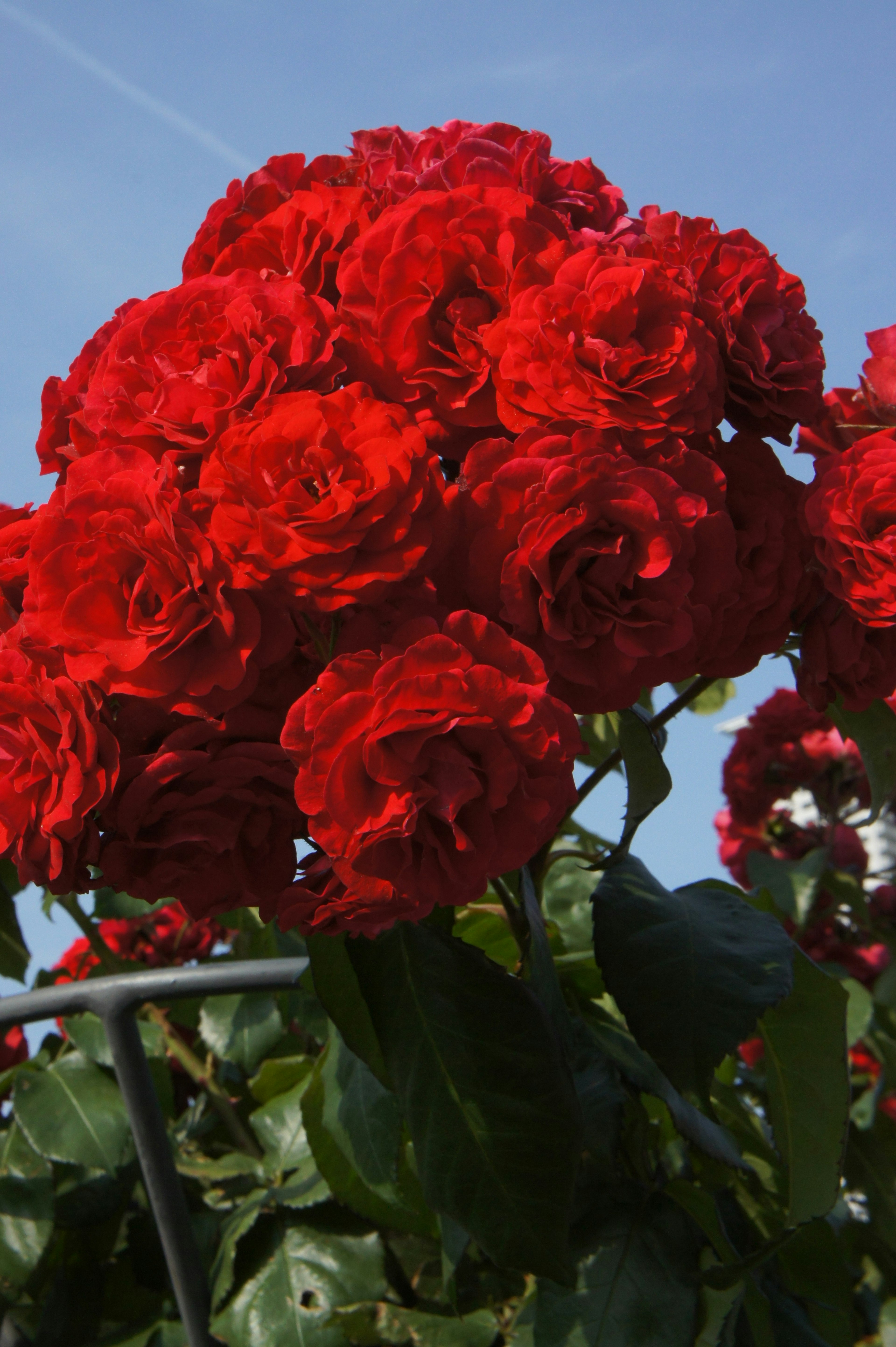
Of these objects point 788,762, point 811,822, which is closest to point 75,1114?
point 788,762

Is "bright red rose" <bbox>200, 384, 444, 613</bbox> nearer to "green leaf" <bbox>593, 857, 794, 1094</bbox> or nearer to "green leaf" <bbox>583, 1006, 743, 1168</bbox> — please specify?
"green leaf" <bbox>593, 857, 794, 1094</bbox>

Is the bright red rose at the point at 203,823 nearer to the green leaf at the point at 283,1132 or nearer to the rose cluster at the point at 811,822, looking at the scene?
the green leaf at the point at 283,1132

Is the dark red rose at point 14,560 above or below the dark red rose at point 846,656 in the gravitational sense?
above

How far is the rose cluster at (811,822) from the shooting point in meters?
1.92

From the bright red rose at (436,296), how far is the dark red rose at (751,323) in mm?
99

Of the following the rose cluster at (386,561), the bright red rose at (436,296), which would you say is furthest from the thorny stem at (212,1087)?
the bright red rose at (436,296)

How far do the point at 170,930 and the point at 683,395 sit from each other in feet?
3.95

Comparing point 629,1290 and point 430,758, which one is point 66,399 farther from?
point 629,1290

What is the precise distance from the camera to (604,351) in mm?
603

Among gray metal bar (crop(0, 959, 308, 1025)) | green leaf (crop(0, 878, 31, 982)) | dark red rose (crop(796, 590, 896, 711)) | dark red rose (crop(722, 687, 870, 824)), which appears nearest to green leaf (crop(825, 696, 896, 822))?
dark red rose (crop(796, 590, 896, 711))

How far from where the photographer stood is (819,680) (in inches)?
27.2

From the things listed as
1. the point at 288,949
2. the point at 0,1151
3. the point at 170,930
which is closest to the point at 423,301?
the point at 288,949

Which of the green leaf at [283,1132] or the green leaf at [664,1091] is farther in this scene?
the green leaf at [283,1132]

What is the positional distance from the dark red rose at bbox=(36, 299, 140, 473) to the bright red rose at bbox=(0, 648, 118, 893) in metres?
0.19
